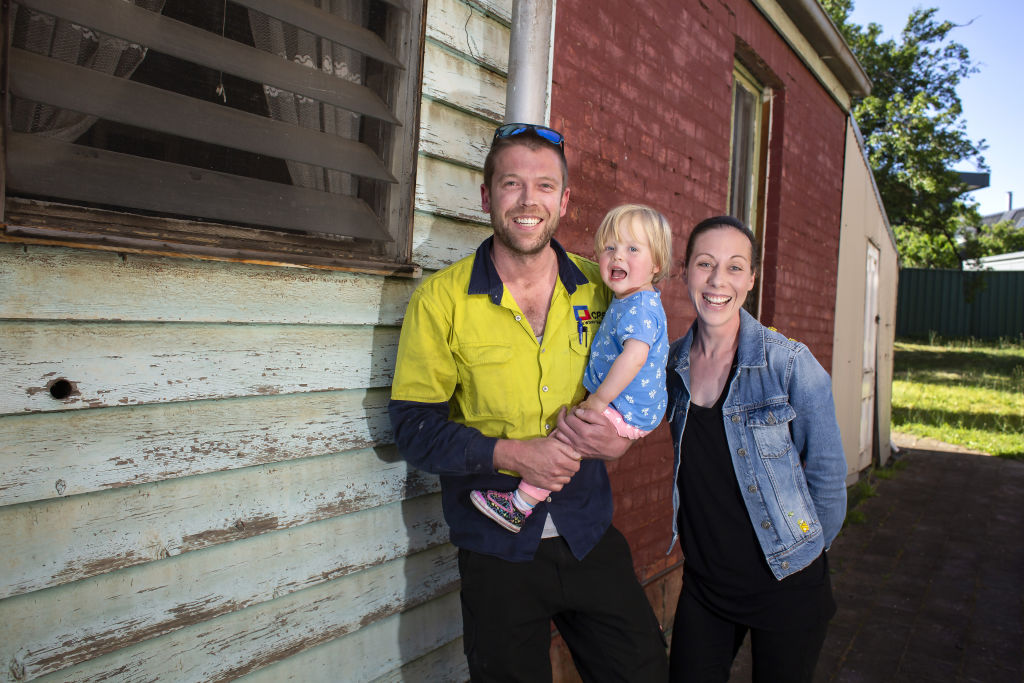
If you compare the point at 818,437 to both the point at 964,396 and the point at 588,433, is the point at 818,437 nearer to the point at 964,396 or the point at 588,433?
the point at 588,433

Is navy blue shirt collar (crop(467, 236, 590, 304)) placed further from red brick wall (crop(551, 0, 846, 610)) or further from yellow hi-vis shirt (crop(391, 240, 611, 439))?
red brick wall (crop(551, 0, 846, 610))

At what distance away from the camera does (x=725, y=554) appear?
2217mm

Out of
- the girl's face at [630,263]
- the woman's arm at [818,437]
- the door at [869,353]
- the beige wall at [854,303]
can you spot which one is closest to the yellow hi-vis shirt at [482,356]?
the girl's face at [630,263]

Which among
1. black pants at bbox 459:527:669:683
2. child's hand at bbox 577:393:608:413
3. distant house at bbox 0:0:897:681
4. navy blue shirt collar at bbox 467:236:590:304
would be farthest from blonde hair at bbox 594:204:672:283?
black pants at bbox 459:527:669:683

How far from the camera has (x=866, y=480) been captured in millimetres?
8031

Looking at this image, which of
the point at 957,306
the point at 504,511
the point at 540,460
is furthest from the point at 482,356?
the point at 957,306

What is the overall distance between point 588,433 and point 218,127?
1.34m

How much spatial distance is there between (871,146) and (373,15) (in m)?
20.9

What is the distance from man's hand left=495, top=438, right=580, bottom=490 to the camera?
1881mm

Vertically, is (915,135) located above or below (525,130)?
above

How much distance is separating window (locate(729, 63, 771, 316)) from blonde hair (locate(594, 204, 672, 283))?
3663mm

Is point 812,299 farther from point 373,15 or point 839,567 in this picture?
point 373,15

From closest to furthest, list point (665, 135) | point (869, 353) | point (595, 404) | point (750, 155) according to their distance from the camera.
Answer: point (595, 404) < point (665, 135) < point (750, 155) < point (869, 353)

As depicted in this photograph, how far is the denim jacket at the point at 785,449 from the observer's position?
213cm
